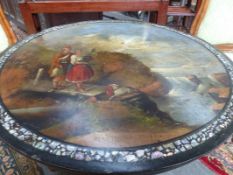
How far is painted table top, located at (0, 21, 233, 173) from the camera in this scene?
60cm

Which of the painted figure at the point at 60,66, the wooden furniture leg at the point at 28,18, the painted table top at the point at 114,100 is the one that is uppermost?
the painted figure at the point at 60,66

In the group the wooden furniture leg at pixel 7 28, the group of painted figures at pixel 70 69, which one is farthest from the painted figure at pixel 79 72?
the wooden furniture leg at pixel 7 28

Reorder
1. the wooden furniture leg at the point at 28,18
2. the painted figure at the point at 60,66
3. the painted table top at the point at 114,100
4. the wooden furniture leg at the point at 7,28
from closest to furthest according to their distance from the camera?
the painted table top at the point at 114,100 → the painted figure at the point at 60,66 → the wooden furniture leg at the point at 7,28 → the wooden furniture leg at the point at 28,18

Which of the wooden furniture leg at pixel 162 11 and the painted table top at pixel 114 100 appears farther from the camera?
the wooden furniture leg at pixel 162 11

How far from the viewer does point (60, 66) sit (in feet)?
2.80

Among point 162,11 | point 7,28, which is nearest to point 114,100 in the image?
point 7,28

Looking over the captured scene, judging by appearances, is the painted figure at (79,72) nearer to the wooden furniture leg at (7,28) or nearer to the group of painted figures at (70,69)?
the group of painted figures at (70,69)

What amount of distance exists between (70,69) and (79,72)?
0.03m

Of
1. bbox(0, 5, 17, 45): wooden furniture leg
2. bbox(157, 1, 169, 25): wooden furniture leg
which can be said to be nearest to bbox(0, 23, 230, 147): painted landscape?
bbox(0, 5, 17, 45): wooden furniture leg

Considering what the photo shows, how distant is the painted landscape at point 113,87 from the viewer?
2.12ft

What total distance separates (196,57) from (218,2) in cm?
55

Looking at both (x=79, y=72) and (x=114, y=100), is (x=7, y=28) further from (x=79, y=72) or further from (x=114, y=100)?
(x=114, y=100)

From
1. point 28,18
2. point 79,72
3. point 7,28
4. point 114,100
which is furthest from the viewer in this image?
point 28,18

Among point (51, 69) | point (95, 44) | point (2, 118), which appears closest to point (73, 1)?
point (95, 44)
